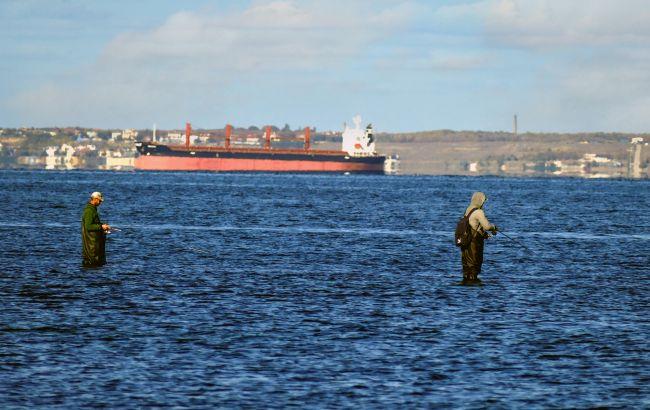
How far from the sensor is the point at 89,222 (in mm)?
25969

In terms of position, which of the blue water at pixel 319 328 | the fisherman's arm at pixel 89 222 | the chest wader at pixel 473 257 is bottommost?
the blue water at pixel 319 328

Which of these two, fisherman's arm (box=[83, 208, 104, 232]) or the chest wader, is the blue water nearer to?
the chest wader

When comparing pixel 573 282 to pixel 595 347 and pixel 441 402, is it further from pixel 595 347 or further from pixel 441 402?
pixel 441 402

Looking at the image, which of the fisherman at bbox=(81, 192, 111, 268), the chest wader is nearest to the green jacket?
the fisherman at bbox=(81, 192, 111, 268)

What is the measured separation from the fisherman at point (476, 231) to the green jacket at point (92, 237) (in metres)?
7.95

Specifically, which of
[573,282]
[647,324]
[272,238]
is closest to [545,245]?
[272,238]

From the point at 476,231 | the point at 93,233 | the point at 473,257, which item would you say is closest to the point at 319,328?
the point at 476,231

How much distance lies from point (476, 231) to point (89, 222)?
8.52 metres

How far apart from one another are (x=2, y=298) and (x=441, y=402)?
37.7 feet

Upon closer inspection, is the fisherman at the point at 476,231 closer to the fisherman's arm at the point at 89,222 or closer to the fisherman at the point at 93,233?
the fisherman at the point at 93,233

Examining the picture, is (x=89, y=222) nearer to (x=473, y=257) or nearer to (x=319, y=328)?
(x=473, y=257)

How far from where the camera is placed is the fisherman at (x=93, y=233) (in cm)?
2583

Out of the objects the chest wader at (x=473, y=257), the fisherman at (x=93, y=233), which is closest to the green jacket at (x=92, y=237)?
the fisherman at (x=93, y=233)

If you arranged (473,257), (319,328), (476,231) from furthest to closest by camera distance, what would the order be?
(473,257)
(476,231)
(319,328)
